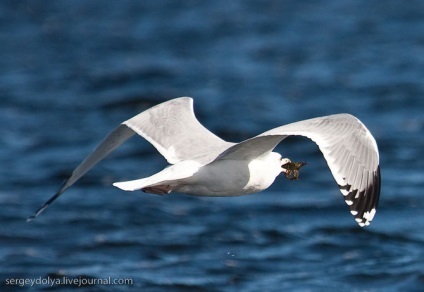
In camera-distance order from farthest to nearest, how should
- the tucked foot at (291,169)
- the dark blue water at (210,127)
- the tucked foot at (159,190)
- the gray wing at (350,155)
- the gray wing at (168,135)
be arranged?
the dark blue water at (210,127), the gray wing at (168,135), the tucked foot at (291,169), the tucked foot at (159,190), the gray wing at (350,155)

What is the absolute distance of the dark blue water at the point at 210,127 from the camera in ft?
32.8

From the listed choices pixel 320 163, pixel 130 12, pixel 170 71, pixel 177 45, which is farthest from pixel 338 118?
pixel 130 12

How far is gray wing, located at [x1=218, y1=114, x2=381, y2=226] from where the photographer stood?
6.28 m

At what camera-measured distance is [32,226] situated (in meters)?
11.1

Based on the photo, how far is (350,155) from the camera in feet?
20.9

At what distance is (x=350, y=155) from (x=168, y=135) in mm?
1504

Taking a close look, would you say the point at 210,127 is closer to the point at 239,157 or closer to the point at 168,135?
the point at 168,135

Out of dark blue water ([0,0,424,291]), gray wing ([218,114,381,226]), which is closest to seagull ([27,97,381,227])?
gray wing ([218,114,381,226])

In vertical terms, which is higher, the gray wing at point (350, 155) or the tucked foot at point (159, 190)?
the gray wing at point (350, 155)

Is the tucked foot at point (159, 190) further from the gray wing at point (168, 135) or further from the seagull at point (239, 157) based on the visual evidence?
the gray wing at point (168, 135)

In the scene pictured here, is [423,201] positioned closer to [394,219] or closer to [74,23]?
[394,219]

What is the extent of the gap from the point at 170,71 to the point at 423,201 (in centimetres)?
608

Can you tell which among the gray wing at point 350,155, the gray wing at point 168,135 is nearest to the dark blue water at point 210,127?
the gray wing at point 168,135

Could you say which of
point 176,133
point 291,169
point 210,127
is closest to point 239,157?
point 291,169
